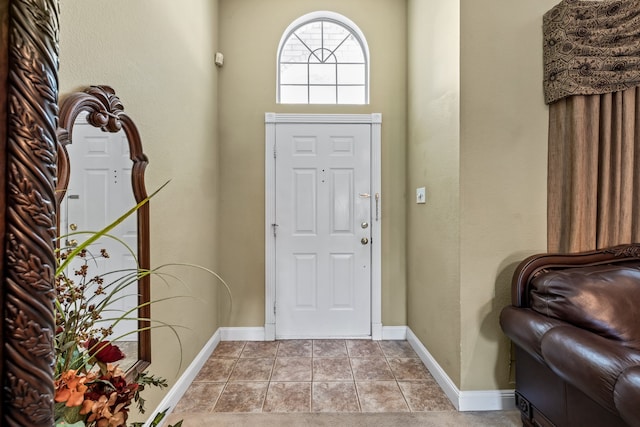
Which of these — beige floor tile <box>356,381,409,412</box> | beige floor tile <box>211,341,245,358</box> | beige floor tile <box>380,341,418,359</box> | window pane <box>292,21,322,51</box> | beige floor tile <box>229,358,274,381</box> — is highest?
window pane <box>292,21,322,51</box>

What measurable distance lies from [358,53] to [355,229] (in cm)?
171

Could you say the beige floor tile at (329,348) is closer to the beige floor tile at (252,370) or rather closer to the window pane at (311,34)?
the beige floor tile at (252,370)

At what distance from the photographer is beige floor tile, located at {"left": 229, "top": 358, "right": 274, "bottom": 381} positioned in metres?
2.17

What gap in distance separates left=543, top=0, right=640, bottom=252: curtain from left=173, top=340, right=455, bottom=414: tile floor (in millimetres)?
1341

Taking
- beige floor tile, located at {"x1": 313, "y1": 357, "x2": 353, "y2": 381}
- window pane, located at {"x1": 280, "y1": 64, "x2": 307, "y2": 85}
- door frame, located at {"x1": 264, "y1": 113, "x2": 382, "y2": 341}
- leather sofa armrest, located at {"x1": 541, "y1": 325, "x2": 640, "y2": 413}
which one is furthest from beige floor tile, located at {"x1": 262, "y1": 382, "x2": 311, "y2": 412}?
window pane, located at {"x1": 280, "y1": 64, "x2": 307, "y2": 85}

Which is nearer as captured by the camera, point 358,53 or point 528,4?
point 528,4

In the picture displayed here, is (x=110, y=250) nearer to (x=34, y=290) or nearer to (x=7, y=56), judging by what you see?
(x=34, y=290)

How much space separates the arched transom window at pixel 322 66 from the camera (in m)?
2.95

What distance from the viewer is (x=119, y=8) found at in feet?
4.45

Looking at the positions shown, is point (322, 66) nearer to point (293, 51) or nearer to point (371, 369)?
point (293, 51)

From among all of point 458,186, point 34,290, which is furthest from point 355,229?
point 34,290

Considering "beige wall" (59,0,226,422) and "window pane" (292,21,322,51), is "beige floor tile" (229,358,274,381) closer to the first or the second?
"beige wall" (59,0,226,422)

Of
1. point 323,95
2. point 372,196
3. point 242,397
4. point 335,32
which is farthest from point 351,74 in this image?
point 242,397

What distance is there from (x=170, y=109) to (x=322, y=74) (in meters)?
1.61
